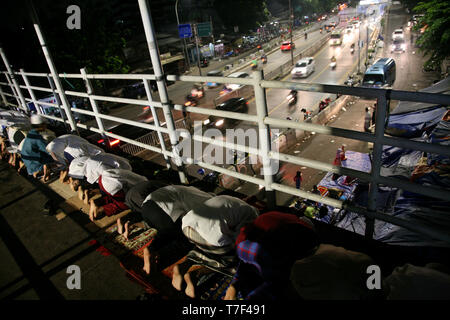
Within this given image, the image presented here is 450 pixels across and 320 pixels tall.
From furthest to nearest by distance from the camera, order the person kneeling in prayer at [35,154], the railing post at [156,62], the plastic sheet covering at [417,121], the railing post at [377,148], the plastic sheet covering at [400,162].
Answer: the plastic sheet covering at [417,121], the plastic sheet covering at [400,162], the person kneeling in prayer at [35,154], the railing post at [156,62], the railing post at [377,148]

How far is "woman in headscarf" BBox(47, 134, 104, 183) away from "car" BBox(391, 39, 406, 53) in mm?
49327

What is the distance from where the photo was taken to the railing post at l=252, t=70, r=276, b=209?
2.56 m

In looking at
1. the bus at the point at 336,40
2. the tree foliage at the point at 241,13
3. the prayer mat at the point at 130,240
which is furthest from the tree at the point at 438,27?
the tree foliage at the point at 241,13

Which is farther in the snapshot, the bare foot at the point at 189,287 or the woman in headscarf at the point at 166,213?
the woman in headscarf at the point at 166,213

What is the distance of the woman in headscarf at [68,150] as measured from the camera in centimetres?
492

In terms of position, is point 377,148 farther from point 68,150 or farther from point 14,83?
point 14,83

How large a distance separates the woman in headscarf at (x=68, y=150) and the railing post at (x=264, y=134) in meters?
3.32

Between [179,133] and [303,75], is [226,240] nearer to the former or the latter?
[179,133]

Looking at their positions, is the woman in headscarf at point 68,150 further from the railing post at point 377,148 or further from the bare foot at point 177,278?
the railing post at point 377,148

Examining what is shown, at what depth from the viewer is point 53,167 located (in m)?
5.57

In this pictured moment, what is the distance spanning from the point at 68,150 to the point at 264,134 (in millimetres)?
3760
